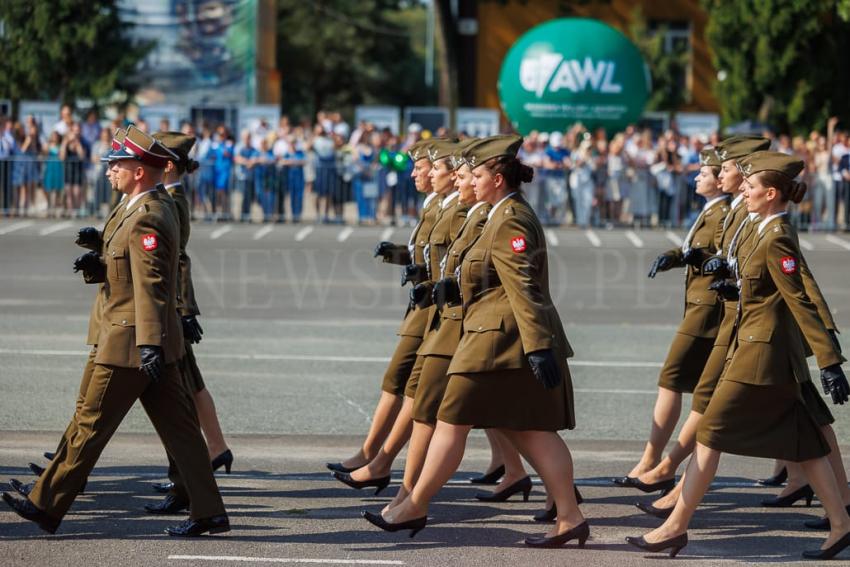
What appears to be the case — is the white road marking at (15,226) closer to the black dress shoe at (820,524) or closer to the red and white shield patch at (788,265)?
the black dress shoe at (820,524)

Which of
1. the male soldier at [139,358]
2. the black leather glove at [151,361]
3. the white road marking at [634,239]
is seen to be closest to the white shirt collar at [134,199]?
the male soldier at [139,358]

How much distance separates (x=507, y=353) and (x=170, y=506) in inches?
78.4

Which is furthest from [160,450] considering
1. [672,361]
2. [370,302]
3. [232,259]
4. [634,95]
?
[634,95]

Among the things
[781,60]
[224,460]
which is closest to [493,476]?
[224,460]

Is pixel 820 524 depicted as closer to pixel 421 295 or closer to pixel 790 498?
pixel 790 498

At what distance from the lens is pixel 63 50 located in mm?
32469

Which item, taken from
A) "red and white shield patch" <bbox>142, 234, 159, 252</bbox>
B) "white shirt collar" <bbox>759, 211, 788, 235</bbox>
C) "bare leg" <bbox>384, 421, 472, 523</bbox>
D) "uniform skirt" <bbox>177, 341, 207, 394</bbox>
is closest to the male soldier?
"red and white shield patch" <bbox>142, 234, 159, 252</bbox>

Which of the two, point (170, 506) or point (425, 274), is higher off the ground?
point (425, 274)

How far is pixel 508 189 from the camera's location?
23.5ft

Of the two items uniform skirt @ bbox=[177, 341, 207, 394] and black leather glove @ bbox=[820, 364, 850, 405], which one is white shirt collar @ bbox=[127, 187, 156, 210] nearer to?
uniform skirt @ bbox=[177, 341, 207, 394]

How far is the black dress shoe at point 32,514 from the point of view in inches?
277

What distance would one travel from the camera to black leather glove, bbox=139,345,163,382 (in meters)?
6.84

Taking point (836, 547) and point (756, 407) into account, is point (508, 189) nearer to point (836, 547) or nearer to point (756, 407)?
point (756, 407)

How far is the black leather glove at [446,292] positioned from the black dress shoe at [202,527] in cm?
143
